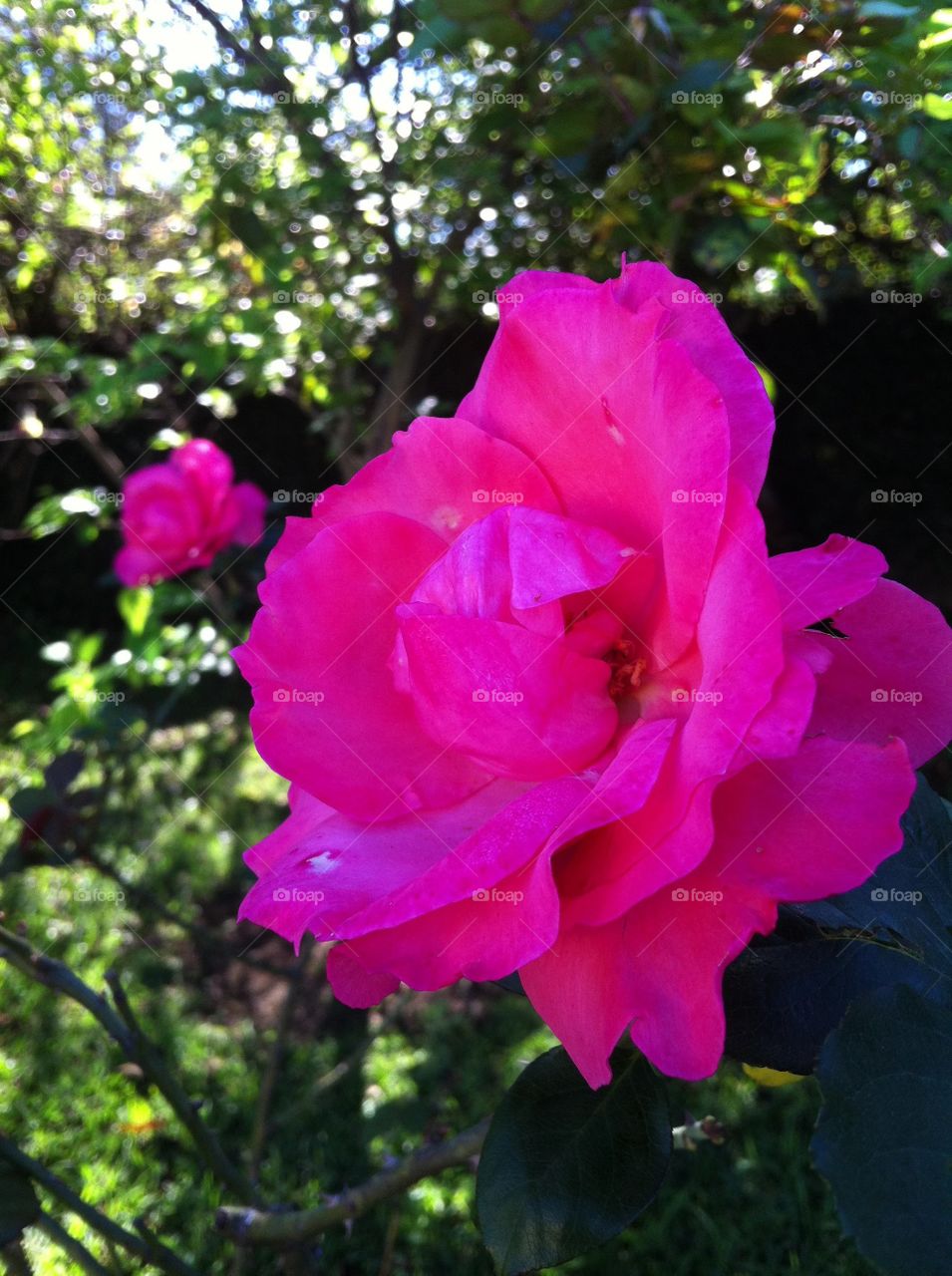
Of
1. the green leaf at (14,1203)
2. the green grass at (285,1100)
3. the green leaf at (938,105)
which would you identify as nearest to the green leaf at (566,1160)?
the green leaf at (14,1203)

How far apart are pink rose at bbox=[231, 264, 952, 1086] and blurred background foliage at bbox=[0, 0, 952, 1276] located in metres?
0.59

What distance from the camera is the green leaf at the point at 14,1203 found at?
2.48ft

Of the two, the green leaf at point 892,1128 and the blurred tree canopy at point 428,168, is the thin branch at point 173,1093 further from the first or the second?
the blurred tree canopy at point 428,168

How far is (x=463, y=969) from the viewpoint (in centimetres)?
45

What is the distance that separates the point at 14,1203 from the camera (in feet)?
2.55

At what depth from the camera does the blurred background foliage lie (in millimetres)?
1626

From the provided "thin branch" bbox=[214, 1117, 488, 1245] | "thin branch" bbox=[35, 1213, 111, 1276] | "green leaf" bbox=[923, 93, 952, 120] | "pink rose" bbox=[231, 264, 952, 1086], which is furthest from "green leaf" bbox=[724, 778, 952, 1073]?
"green leaf" bbox=[923, 93, 952, 120]

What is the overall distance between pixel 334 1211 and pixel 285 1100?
1.56 meters

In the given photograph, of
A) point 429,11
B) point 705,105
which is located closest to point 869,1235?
point 705,105

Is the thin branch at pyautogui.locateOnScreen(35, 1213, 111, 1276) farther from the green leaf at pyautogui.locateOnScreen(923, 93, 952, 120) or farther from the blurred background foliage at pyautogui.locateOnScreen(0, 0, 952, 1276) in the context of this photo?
the green leaf at pyautogui.locateOnScreen(923, 93, 952, 120)

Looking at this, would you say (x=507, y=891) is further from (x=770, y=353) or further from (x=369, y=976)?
(x=770, y=353)

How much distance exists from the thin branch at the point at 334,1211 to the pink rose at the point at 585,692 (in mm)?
444

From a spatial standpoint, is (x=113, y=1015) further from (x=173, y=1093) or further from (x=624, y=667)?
(x=624, y=667)

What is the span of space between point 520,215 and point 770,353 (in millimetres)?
2862
